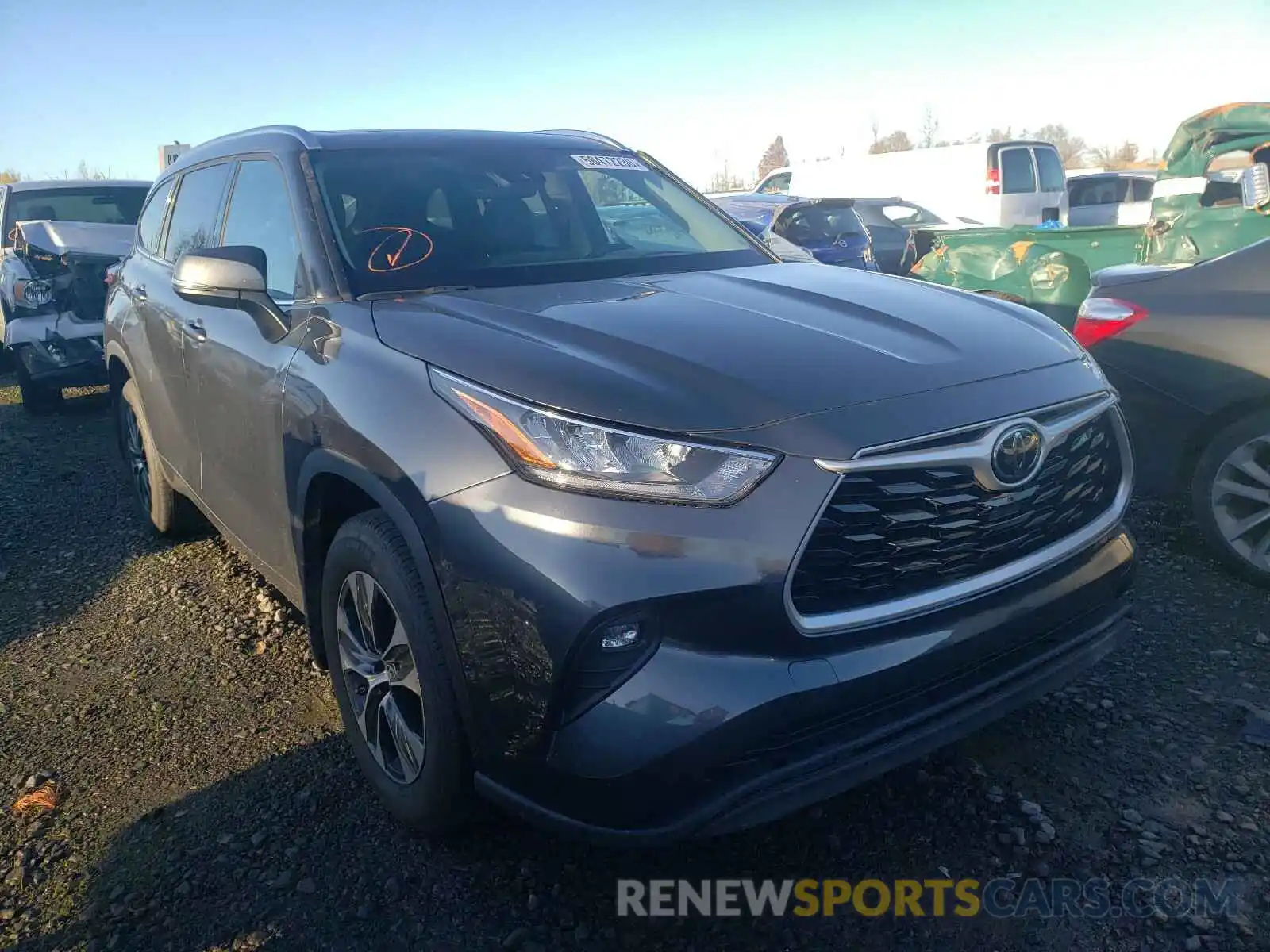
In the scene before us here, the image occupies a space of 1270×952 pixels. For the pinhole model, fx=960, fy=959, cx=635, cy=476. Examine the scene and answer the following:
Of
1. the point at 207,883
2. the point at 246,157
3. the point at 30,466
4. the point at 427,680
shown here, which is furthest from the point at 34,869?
the point at 30,466

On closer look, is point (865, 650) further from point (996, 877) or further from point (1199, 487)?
point (1199, 487)

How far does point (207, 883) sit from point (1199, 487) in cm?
383

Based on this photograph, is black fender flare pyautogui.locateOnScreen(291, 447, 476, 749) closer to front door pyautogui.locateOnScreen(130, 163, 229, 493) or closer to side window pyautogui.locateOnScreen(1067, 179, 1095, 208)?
front door pyautogui.locateOnScreen(130, 163, 229, 493)

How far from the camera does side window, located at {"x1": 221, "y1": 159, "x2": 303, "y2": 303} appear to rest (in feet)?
9.82

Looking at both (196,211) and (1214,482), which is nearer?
(1214,482)

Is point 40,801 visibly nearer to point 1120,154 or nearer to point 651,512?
point 651,512

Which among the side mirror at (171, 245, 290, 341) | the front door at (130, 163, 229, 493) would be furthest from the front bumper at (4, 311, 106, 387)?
the side mirror at (171, 245, 290, 341)

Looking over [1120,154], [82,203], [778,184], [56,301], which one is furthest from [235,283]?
[1120,154]

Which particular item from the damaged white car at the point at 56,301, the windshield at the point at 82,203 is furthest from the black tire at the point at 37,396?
the windshield at the point at 82,203

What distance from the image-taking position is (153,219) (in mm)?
4691

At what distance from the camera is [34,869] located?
2.52 meters

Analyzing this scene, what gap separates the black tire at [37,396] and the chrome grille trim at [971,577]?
319 inches

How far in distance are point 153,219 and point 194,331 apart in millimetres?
1567

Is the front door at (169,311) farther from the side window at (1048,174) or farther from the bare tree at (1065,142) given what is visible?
the bare tree at (1065,142)
